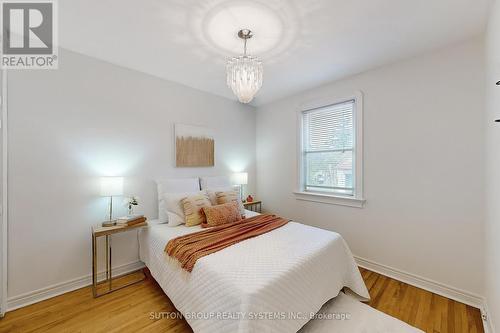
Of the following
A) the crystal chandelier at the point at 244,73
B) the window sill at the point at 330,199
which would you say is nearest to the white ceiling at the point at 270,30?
the crystal chandelier at the point at 244,73

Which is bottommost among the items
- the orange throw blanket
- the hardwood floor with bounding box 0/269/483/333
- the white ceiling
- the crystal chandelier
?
the hardwood floor with bounding box 0/269/483/333

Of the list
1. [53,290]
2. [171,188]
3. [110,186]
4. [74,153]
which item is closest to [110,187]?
[110,186]

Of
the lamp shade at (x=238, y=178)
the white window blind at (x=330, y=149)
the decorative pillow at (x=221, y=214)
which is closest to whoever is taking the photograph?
the decorative pillow at (x=221, y=214)

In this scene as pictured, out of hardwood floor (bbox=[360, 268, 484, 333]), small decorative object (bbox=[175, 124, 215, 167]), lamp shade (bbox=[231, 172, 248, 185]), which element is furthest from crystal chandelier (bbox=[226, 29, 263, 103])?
hardwood floor (bbox=[360, 268, 484, 333])

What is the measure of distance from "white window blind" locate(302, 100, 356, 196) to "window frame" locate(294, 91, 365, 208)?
0.05 m

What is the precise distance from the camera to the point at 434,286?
2.06m

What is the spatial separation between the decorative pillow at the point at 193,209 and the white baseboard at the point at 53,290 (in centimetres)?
105

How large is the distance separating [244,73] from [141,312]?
7.68 feet

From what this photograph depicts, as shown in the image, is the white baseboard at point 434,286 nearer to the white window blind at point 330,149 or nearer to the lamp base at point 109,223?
the white window blind at point 330,149

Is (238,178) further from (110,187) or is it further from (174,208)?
(110,187)

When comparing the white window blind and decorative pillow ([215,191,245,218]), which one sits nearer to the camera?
decorative pillow ([215,191,245,218])

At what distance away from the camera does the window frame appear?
261cm

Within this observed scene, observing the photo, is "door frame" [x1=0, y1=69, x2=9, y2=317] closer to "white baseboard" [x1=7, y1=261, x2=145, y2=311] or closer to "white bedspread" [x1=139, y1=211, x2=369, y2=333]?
"white baseboard" [x1=7, y1=261, x2=145, y2=311]

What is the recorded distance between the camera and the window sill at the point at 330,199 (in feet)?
8.67
